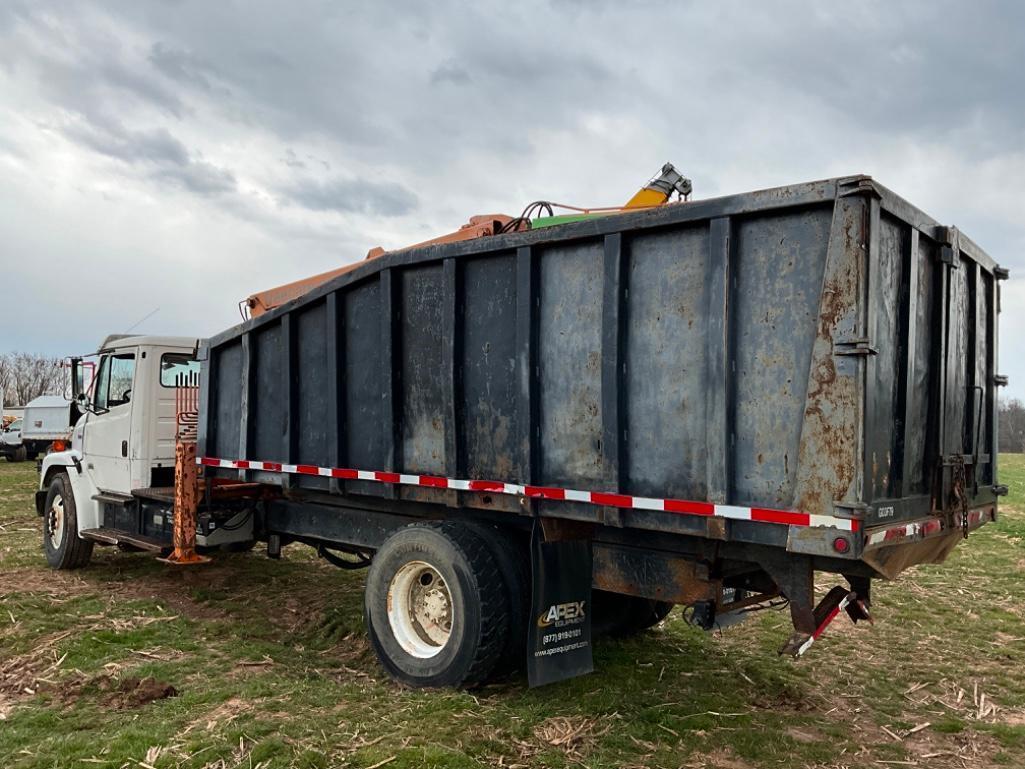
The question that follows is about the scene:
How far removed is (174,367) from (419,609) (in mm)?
4947

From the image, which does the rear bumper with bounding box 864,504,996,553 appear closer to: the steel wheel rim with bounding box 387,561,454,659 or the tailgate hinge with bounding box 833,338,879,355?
the tailgate hinge with bounding box 833,338,879,355

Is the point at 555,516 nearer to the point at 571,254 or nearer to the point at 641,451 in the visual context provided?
the point at 641,451

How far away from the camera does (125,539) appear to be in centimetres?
855

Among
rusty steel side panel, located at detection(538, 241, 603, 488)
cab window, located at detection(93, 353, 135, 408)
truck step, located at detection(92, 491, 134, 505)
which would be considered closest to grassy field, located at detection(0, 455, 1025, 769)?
truck step, located at detection(92, 491, 134, 505)

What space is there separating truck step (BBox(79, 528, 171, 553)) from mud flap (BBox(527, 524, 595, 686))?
180 inches

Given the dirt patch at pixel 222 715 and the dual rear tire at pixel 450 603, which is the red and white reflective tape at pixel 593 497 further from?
the dirt patch at pixel 222 715

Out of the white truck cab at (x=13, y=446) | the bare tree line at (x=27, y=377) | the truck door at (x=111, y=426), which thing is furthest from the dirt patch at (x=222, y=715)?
the bare tree line at (x=27, y=377)

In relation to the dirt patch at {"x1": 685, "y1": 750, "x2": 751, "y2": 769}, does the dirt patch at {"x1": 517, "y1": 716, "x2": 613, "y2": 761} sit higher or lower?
higher

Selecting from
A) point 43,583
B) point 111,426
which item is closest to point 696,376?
point 111,426

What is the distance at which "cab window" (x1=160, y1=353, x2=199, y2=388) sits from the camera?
9125 millimetres

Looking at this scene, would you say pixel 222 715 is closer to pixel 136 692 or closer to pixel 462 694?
pixel 136 692

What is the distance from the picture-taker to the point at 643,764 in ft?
15.0

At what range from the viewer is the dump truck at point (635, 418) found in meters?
4.17

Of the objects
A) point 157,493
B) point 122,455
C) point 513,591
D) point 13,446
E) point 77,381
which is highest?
point 77,381
